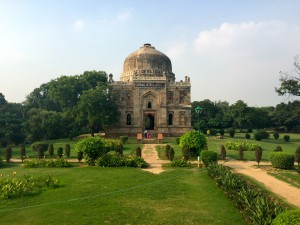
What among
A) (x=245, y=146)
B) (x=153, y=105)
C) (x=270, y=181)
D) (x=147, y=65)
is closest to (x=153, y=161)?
(x=270, y=181)

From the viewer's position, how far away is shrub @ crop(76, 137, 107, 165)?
17.2 meters

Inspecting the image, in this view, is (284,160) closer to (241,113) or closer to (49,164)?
(49,164)

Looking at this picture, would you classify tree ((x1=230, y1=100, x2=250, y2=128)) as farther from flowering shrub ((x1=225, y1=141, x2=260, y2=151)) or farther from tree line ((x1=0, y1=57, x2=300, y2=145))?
flowering shrub ((x1=225, y1=141, x2=260, y2=151))

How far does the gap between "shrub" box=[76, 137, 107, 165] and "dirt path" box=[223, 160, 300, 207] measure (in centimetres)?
750

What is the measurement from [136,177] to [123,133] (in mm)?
22526

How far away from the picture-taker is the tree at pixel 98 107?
3197 cm

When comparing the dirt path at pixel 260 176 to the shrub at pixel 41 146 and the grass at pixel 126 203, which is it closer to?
the grass at pixel 126 203

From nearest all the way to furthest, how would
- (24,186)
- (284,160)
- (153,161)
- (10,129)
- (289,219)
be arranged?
(289,219) < (24,186) < (284,160) < (153,161) < (10,129)

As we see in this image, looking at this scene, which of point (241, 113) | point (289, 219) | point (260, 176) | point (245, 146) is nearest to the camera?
point (289, 219)

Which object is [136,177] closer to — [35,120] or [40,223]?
[40,223]

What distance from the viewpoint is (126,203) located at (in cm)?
928

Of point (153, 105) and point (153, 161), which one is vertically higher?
→ point (153, 105)

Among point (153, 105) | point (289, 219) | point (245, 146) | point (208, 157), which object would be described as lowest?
point (289, 219)

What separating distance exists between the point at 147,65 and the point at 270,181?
2833 centimetres
